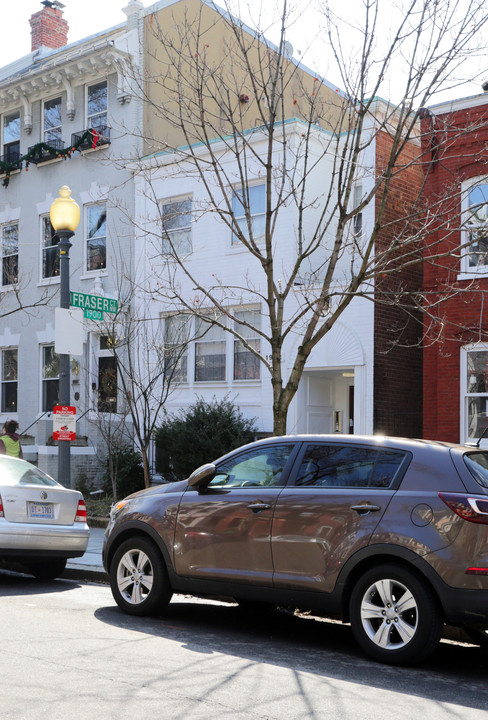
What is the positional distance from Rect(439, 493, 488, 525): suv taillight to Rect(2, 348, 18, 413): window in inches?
732

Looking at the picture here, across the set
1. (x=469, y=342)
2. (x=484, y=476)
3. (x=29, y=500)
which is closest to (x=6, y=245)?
(x=469, y=342)

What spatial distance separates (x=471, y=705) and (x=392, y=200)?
13.2 meters

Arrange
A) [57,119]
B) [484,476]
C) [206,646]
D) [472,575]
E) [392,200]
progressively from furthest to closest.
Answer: [57,119] < [392,200] < [206,646] < [484,476] < [472,575]

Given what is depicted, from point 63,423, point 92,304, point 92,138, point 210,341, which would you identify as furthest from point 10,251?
point 63,423

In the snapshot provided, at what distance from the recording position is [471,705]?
17.4 feet

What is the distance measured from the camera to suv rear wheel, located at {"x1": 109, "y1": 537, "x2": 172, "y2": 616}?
7656mm

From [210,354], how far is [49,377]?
5.20 meters

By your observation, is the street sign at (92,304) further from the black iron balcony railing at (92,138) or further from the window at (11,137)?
the window at (11,137)

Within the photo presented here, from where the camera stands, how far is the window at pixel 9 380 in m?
23.2

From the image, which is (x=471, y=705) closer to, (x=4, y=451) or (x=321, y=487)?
(x=321, y=487)

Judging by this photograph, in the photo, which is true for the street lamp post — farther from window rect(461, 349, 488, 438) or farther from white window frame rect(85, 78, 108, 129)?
white window frame rect(85, 78, 108, 129)

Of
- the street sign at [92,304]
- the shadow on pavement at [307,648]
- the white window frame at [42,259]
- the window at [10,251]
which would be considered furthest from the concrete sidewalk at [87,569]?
the window at [10,251]

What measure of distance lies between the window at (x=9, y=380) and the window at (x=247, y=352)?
7383 millimetres

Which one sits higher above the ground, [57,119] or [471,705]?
[57,119]
